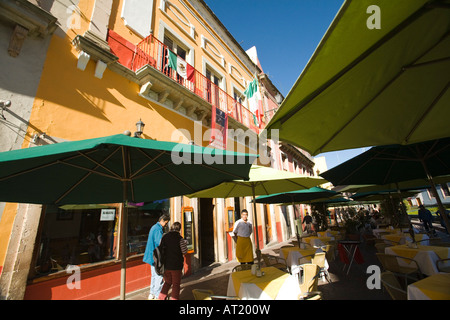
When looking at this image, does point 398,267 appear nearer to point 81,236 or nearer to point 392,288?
point 392,288

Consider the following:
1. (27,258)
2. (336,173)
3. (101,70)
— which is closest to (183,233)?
(27,258)

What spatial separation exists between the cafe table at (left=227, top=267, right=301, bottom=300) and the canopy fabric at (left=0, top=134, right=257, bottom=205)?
4.89 ft

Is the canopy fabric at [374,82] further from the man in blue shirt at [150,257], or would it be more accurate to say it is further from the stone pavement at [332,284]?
the man in blue shirt at [150,257]

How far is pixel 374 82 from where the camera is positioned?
77.3 inches

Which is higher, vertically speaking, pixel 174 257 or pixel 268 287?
pixel 174 257

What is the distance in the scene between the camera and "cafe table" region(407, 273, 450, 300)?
1.88m

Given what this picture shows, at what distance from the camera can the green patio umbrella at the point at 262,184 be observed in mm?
3878

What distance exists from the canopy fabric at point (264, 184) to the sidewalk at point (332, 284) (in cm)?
234

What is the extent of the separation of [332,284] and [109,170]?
5.50 meters

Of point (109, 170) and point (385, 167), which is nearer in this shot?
point (109, 170)

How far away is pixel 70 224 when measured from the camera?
15.0 feet

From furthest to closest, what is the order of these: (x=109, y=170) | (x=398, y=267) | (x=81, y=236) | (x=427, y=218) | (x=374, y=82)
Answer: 1. (x=427, y=218)
2. (x=81, y=236)
3. (x=398, y=267)
4. (x=109, y=170)
5. (x=374, y=82)
